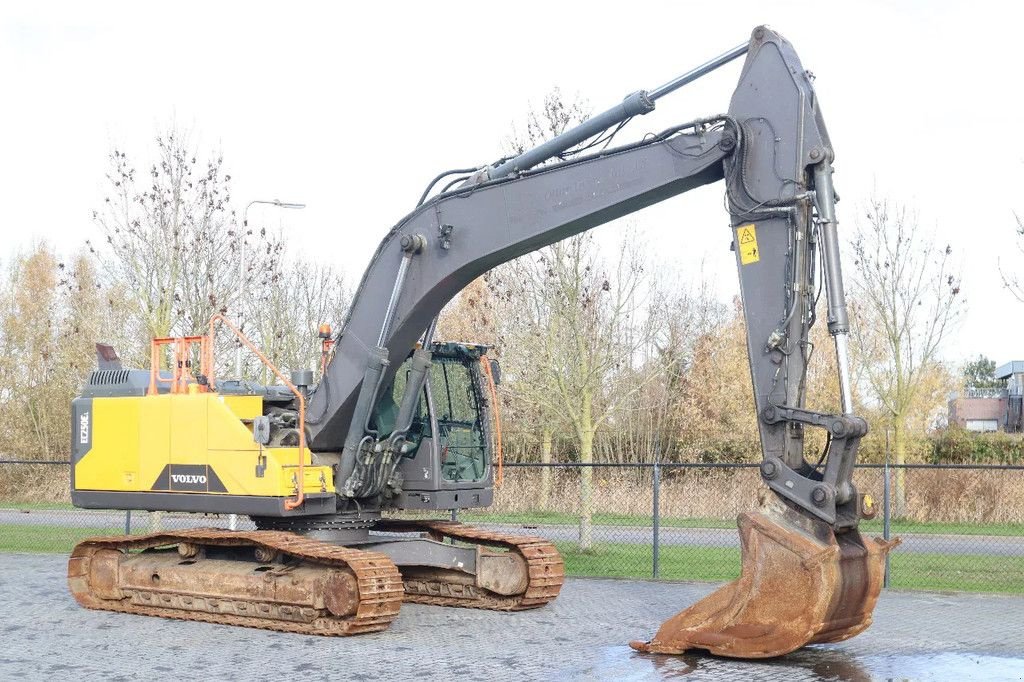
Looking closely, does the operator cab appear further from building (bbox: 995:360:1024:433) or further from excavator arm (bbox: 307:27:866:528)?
building (bbox: 995:360:1024:433)

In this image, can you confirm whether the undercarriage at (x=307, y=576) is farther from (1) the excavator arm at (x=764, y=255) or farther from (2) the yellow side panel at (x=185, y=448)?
(1) the excavator arm at (x=764, y=255)

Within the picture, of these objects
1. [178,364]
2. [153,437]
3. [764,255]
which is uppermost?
[764,255]

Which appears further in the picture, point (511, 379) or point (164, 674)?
point (511, 379)

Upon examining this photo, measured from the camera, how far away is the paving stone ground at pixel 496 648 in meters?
9.21

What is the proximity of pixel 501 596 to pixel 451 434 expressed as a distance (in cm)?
177

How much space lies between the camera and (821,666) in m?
9.38

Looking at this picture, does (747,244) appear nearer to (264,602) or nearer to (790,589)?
(790,589)

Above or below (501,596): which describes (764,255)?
above

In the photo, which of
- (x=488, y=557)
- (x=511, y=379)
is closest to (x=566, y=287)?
(x=511, y=379)

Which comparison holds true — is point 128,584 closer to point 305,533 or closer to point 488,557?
point 305,533

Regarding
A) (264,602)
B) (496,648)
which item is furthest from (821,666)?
(264,602)

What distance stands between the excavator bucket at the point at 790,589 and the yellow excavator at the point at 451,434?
17mm

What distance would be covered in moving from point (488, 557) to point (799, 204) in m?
5.16

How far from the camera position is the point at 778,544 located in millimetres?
8875
